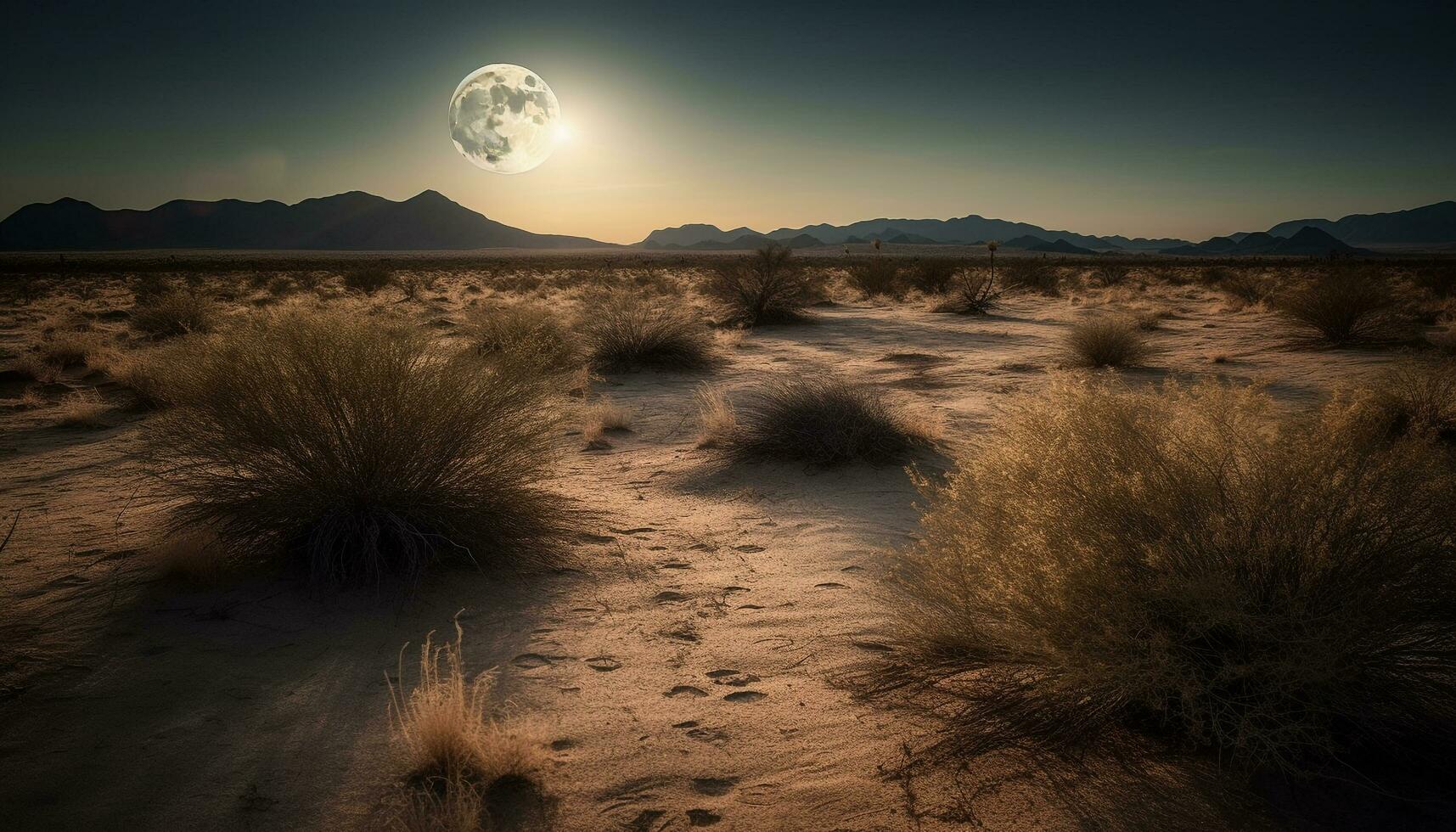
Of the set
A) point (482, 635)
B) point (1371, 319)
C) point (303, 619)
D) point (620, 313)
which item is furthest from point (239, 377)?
point (1371, 319)

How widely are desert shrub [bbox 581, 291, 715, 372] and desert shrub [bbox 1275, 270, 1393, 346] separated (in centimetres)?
1053

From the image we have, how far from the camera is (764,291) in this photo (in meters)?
18.7

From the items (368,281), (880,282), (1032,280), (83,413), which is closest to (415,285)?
(368,281)

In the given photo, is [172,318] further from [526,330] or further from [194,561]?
[194,561]

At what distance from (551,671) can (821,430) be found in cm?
402

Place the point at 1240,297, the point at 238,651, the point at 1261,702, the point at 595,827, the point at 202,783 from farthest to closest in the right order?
the point at 1240,297
the point at 238,651
the point at 202,783
the point at 595,827
the point at 1261,702

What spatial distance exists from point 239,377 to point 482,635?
225 centimetres

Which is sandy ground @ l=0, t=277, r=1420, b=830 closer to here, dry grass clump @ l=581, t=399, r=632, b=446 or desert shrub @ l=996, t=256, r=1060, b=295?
dry grass clump @ l=581, t=399, r=632, b=446

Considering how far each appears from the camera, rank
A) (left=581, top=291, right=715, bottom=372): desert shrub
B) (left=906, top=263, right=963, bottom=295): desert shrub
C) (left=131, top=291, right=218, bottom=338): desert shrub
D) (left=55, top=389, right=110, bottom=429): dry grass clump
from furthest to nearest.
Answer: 1. (left=906, top=263, right=963, bottom=295): desert shrub
2. (left=131, top=291, right=218, bottom=338): desert shrub
3. (left=581, top=291, right=715, bottom=372): desert shrub
4. (left=55, top=389, right=110, bottom=429): dry grass clump

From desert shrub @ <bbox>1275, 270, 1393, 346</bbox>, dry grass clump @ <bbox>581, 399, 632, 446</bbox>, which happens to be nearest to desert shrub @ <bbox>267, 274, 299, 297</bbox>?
dry grass clump @ <bbox>581, 399, 632, 446</bbox>

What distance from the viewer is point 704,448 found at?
7465 mm

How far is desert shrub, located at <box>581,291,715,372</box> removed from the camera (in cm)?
1228

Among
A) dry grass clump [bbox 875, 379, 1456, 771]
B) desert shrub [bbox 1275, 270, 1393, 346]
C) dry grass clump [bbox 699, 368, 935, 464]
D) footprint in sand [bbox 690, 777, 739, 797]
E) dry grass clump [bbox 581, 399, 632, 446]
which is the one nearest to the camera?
dry grass clump [bbox 875, 379, 1456, 771]

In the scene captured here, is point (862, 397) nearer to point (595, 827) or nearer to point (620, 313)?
point (595, 827)
